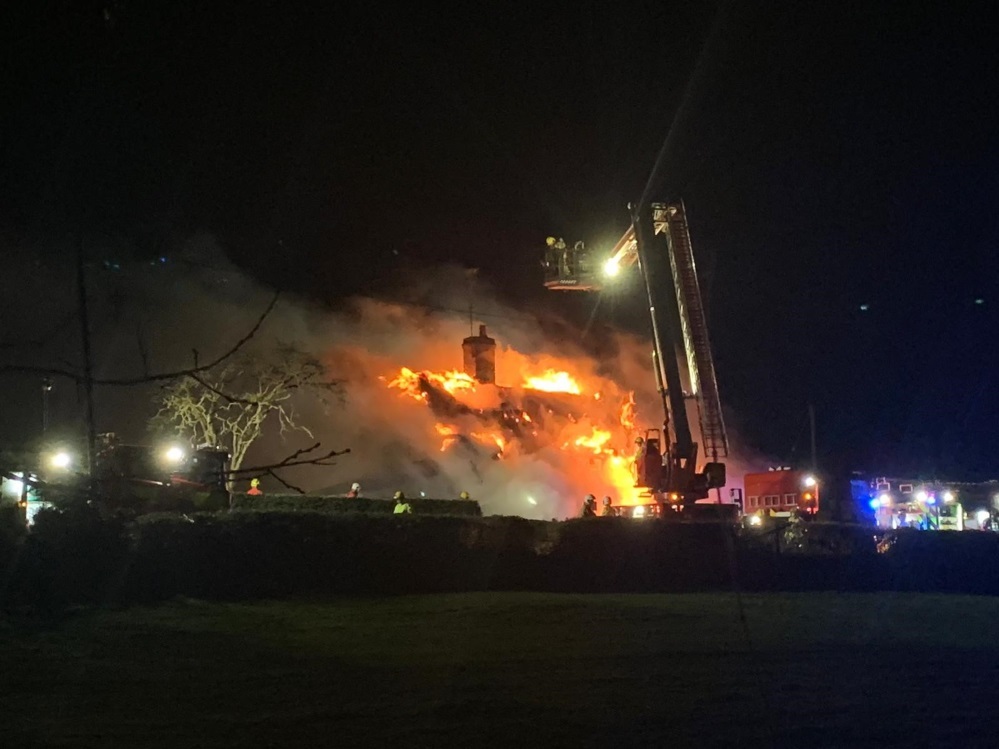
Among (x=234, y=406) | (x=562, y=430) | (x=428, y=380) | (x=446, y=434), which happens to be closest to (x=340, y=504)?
(x=234, y=406)

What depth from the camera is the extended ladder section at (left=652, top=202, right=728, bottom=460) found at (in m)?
24.7

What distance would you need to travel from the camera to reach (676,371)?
24766mm

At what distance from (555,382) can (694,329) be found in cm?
2445

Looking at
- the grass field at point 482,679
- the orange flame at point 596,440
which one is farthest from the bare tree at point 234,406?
the grass field at point 482,679

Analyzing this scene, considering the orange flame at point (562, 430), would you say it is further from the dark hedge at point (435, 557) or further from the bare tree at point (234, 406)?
the dark hedge at point (435, 557)

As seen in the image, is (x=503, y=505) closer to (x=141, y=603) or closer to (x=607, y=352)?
(x=607, y=352)

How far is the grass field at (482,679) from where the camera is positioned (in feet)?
24.3

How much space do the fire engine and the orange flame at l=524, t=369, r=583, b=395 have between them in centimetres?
2288

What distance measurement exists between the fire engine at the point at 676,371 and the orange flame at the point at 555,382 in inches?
901

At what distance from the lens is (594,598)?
1683 centimetres

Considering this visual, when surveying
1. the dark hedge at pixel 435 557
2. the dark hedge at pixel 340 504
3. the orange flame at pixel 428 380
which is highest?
the orange flame at pixel 428 380

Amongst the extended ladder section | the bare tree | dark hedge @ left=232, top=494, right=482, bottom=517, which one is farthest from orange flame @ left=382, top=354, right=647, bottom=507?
the extended ladder section

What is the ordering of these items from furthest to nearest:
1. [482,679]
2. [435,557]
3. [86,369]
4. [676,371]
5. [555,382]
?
[555,382] → [676,371] → [435,557] → [482,679] → [86,369]

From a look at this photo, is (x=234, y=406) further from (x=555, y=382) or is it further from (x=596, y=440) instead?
(x=555, y=382)
